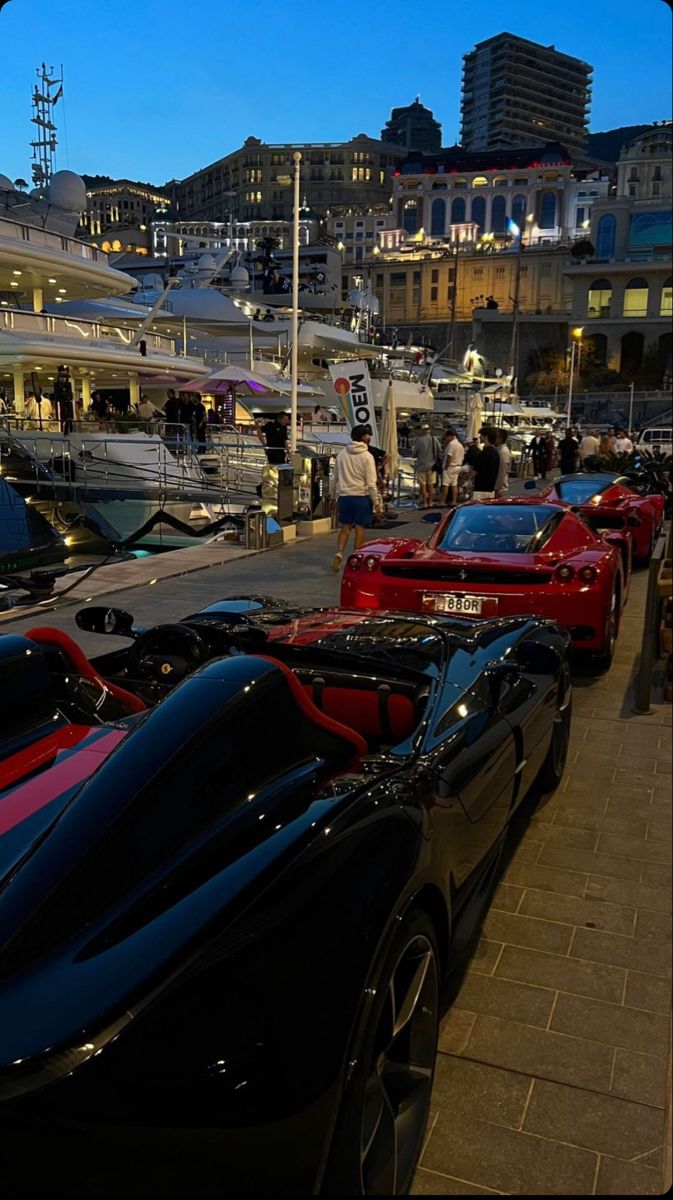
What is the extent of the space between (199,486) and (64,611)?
1183 cm

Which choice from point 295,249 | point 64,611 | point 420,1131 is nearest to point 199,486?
point 295,249

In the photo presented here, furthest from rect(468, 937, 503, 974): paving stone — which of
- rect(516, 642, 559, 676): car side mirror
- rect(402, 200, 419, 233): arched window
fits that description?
rect(402, 200, 419, 233): arched window

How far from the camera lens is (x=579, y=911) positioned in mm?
3258

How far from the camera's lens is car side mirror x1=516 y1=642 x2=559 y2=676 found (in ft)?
11.7

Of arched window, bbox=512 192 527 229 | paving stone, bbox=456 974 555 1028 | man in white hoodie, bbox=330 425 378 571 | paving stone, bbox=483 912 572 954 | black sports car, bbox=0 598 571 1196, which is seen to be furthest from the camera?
arched window, bbox=512 192 527 229

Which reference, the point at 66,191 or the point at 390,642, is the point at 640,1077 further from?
the point at 66,191

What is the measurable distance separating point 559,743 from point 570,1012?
186 cm

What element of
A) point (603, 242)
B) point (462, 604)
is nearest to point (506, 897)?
point (462, 604)

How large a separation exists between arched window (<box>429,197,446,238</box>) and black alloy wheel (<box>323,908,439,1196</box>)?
496 feet

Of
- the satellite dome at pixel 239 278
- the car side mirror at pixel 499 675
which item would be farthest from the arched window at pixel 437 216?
the car side mirror at pixel 499 675

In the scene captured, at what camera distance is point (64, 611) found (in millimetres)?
8289

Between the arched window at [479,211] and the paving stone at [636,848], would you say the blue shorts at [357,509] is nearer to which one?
the paving stone at [636,848]

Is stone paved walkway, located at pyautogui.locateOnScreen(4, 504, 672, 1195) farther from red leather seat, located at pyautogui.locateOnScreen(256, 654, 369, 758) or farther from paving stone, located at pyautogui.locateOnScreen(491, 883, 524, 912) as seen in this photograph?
red leather seat, located at pyautogui.locateOnScreen(256, 654, 369, 758)

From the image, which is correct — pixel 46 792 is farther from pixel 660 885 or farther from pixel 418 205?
pixel 418 205
